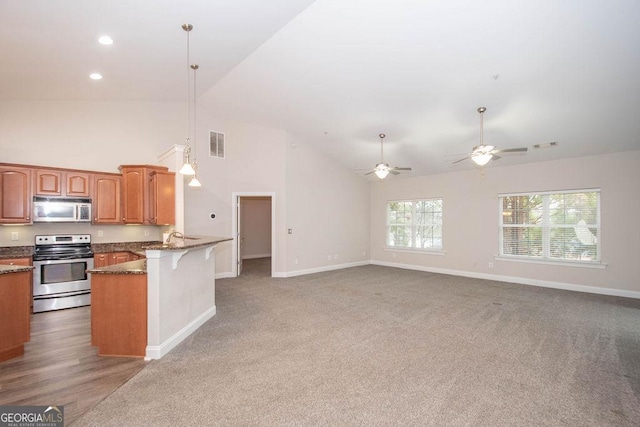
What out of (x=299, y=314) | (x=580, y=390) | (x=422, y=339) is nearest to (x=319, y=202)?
(x=299, y=314)

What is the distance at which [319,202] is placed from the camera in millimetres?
7887

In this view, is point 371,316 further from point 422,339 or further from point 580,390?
point 580,390

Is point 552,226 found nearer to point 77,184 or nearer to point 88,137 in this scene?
point 77,184

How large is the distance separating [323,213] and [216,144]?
3.22 metres

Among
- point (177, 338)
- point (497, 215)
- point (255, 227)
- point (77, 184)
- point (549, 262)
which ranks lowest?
point (177, 338)

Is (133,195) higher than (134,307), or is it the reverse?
Result: (133,195)

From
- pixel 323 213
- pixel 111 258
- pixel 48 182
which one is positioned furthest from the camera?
pixel 323 213

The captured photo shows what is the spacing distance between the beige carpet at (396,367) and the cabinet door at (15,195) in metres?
3.33

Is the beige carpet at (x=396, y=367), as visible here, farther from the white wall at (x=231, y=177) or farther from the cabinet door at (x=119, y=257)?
the white wall at (x=231, y=177)

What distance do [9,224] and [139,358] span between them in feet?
11.9

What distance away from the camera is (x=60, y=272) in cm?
459

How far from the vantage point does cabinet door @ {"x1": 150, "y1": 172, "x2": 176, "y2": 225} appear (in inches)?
206

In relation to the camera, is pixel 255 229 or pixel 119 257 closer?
pixel 119 257

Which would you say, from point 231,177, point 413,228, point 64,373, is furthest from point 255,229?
point 64,373
